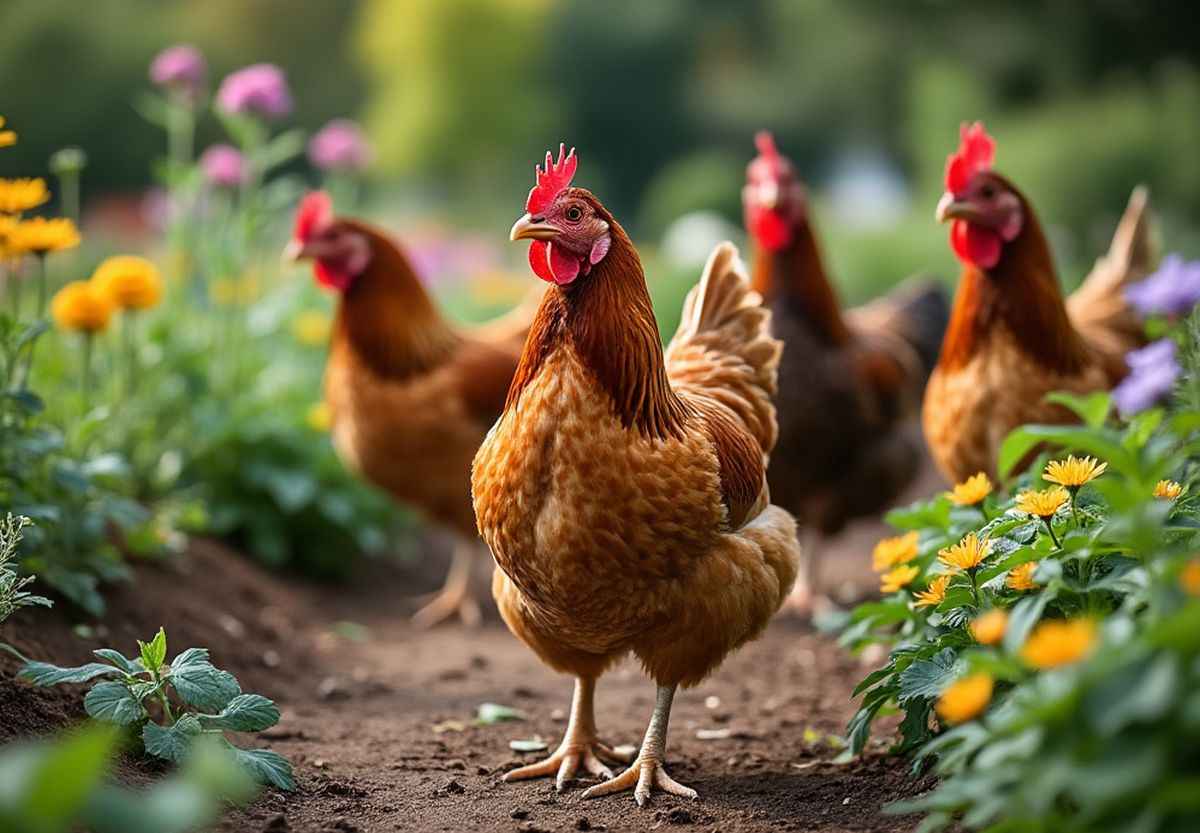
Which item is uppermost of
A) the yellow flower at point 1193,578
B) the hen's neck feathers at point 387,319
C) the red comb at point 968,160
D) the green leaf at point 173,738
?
the red comb at point 968,160

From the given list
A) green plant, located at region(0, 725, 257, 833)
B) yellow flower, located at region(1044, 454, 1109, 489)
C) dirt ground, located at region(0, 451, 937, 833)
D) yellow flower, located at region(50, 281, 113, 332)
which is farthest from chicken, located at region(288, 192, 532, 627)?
green plant, located at region(0, 725, 257, 833)

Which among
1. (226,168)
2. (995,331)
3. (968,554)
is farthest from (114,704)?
(226,168)

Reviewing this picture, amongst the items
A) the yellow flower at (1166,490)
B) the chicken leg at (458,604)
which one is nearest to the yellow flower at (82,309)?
the chicken leg at (458,604)

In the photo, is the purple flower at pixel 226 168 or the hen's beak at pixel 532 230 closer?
the hen's beak at pixel 532 230

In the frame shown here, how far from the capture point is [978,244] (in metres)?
4.30

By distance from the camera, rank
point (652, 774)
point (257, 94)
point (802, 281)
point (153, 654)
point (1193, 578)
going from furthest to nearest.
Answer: point (257, 94) < point (802, 281) < point (652, 774) < point (153, 654) < point (1193, 578)

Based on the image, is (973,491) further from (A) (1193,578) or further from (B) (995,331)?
(A) (1193,578)

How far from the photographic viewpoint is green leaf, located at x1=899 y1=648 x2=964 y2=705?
→ 2.86 m

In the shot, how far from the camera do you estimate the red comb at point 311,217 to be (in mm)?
5699

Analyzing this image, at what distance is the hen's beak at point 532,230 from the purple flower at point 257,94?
3.49 m

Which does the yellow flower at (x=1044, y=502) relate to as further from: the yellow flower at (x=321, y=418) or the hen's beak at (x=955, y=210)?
the yellow flower at (x=321, y=418)

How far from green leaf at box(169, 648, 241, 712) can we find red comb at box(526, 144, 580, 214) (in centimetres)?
146

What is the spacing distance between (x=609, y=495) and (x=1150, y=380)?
2.01m

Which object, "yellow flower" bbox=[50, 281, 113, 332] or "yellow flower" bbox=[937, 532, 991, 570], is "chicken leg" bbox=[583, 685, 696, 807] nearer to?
"yellow flower" bbox=[937, 532, 991, 570]
